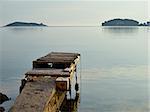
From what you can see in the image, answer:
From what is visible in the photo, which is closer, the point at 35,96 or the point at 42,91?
the point at 35,96

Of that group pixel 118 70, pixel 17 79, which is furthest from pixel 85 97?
pixel 118 70

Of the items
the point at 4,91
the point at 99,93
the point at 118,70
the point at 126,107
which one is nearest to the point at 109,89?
the point at 99,93

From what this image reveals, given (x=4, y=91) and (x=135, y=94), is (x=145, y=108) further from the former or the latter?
(x=4, y=91)

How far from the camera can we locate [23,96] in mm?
11625

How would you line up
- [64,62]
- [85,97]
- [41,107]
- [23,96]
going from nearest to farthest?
[41,107], [23,96], [64,62], [85,97]

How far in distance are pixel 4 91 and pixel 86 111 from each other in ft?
45.4

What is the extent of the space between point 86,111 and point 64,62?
1646cm

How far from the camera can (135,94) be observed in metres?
42.0

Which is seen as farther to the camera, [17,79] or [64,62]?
[17,79]

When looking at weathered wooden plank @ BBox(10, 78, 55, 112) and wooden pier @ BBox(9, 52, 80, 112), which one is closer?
weathered wooden plank @ BBox(10, 78, 55, 112)

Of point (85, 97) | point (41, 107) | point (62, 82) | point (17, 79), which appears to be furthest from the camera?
point (17, 79)

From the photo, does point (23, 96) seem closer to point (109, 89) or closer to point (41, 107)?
point (41, 107)

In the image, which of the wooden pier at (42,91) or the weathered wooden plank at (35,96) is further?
the wooden pier at (42,91)

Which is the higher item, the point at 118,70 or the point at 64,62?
the point at 64,62
